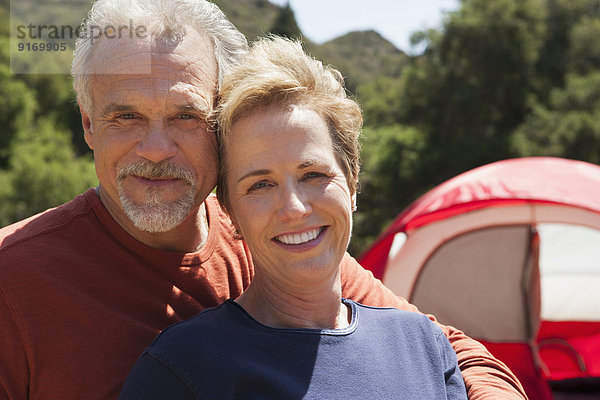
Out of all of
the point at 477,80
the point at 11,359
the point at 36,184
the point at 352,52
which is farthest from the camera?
the point at 352,52

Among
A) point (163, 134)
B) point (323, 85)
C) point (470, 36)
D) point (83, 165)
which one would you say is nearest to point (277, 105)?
point (323, 85)

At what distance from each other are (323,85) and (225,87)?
24 centimetres

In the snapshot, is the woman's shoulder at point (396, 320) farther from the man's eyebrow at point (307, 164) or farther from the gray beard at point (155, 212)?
the gray beard at point (155, 212)

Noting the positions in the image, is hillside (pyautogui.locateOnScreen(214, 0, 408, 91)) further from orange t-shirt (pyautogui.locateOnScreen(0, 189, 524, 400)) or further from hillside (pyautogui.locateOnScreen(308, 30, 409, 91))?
orange t-shirt (pyautogui.locateOnScreen(0, 189, 524, 400))

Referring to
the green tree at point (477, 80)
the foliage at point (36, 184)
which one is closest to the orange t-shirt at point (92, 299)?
the foliage at point (36, 184)

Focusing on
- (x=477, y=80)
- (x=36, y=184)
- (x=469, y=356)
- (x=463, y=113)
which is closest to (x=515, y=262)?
(x=469, y=356)

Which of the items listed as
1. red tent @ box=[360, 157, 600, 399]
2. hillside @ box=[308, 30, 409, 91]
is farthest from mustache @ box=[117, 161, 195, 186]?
hillside @ box=[308, 30, 409, 91]

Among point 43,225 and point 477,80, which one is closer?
point 43,225

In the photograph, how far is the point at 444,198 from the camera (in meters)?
3.49

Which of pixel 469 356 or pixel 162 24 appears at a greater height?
pixel 162 24

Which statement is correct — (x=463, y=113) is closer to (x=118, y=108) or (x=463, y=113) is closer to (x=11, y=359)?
(x=118, y=108)

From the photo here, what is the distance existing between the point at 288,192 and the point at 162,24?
62 centimetres

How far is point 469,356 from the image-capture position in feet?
5.11

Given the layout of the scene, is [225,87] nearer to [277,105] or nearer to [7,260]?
[277,105]
